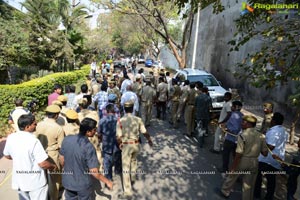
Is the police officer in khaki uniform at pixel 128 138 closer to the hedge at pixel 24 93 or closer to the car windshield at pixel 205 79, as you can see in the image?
the hedge at pixel 24 93

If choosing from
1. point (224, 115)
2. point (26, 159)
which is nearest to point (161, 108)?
point (224, 115)

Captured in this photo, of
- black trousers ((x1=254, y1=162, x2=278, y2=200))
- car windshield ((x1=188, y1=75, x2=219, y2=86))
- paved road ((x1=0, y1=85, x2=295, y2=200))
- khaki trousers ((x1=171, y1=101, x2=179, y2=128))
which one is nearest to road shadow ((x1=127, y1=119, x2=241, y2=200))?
paved road ((x1=0, y1=85, x2=295, y2=200))

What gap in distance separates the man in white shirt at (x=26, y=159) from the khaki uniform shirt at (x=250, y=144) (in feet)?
10.1

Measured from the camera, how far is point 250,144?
456 cm

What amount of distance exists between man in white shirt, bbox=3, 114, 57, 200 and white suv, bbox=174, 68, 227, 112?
839 centimetres

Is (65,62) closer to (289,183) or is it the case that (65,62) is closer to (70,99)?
(70,99)

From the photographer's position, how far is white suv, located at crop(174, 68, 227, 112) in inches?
433

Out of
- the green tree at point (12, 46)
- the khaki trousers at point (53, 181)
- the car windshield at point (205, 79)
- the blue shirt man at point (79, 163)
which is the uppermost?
the green tree at point (12, 46)

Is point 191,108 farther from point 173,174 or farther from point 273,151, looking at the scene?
point 273,151

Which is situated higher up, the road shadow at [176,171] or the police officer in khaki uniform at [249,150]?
the police officer in khaki uniform at [249,150]

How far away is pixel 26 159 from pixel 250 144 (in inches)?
138

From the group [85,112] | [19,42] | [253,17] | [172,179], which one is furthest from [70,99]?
[19,42]

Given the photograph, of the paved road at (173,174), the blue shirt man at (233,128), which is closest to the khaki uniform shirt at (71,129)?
the paved road at (173,174)

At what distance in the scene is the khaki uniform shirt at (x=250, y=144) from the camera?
4.55 meters
